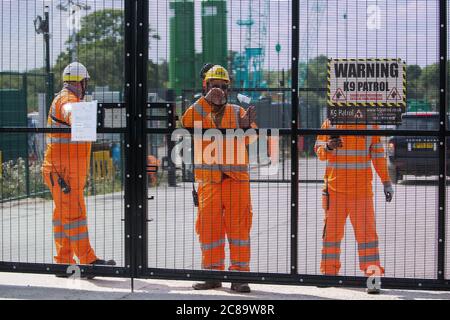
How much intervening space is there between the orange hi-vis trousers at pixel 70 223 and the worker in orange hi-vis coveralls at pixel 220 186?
1.30 meters

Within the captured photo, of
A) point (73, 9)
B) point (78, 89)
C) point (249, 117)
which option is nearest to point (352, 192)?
point (249, 117)

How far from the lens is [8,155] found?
39.5ft

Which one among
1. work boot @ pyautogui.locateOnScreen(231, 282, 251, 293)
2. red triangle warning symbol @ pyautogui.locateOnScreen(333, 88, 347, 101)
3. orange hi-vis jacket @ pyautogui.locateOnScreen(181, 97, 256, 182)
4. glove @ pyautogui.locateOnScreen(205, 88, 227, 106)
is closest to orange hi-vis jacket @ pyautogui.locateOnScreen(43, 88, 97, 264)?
orange hi-vis jacket @ pyautogui.locateOnScreen(181, 97, 256, 182)

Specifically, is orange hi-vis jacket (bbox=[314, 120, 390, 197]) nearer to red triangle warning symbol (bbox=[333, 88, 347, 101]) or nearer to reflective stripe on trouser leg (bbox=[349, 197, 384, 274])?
reflective stripe on trouser leg (bbox=[349, 197, 384, 274])

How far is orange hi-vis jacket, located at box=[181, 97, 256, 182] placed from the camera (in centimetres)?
721

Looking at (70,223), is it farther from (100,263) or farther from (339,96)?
(339,96)

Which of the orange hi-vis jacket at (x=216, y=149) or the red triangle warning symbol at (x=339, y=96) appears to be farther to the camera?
the orange hi-vis jacket at (x=216, y=149)

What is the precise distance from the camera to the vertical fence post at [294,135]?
22.5 ft

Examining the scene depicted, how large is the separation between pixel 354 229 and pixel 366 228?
126 mm

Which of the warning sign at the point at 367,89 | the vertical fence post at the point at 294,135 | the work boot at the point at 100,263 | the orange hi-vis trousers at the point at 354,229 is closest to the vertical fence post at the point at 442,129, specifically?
the warning sign at the point at 367,89

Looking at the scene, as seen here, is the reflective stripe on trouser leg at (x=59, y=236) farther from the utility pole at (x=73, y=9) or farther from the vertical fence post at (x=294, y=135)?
the vertical fence post at (x=294, y=135)

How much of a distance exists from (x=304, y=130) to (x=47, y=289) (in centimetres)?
295

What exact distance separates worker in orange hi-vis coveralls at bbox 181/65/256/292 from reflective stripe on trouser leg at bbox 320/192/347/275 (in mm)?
781
